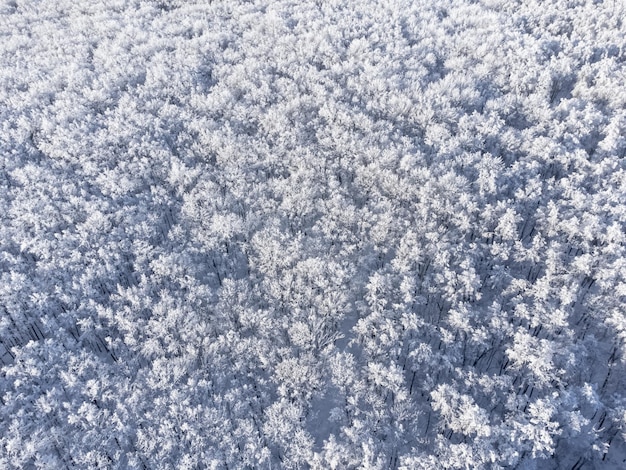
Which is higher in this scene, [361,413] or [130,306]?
[130,306]

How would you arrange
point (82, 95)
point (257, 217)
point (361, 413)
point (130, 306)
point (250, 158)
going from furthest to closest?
point (82, 95) < point (250, 158) < point (257, 217) < point (130, 306) < point (361, 413)

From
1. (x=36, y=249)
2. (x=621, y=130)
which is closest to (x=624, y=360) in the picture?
(x=621, y=130)

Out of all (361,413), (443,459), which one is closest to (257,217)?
(361,413)

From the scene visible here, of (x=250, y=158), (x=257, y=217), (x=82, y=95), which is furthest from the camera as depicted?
(x=82, y=95)

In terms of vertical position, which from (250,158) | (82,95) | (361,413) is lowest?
(361,413)

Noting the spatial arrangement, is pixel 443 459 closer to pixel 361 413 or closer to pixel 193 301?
pixel 361 413

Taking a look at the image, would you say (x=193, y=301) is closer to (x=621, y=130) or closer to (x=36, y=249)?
(x=36, y=249)

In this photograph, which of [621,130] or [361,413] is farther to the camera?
[621,130]
